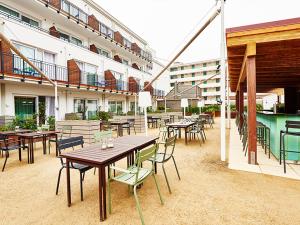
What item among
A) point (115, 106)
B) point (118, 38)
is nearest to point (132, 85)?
point (115, 106)

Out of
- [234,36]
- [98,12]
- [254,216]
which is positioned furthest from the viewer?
[98,12]

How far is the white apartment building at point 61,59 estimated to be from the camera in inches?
376

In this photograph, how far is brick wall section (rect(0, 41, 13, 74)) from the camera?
27.8 ft

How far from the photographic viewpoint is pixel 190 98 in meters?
31.7

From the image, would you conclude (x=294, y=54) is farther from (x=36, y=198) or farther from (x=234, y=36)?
(x=36, y=198)

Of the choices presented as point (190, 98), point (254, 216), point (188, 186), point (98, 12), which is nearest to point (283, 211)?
point (254, 216)

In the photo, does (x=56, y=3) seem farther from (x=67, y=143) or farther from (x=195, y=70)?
(x=195, y=70)

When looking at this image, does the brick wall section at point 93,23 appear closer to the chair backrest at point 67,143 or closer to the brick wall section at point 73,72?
the brick wall section at point 73,72

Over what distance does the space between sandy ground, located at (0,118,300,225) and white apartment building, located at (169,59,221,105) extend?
131 ft

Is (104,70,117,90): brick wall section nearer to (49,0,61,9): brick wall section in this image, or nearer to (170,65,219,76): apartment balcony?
(49,0,61,9): brick wall section

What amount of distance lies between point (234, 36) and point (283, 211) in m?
3.84

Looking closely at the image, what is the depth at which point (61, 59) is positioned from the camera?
40.9ft

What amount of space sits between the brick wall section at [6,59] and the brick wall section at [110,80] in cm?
763

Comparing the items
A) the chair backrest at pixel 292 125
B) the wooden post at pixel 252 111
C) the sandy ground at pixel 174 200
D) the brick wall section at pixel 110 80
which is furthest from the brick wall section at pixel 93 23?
the chair backrest at pixel 292 125
